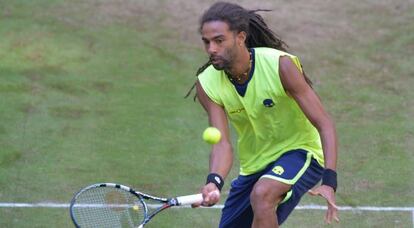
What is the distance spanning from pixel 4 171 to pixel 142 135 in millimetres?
1593

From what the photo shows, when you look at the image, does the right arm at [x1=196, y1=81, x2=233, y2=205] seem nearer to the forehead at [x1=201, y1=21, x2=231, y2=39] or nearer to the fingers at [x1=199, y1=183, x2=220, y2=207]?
the fingers at [x1=199, y1=183, x2=220, y2=207]

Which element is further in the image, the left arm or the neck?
the neck

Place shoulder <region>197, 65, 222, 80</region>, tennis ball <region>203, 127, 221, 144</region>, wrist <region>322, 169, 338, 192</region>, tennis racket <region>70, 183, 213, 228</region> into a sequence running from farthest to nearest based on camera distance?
shoulder <region>197, 65, 222, 80</region> → tennis racket <region>70, 183, 213, 228</region> → tennis ball <region>203, 127, 221, 144</region> → wrist <region>322, 169, 338, 192</region>

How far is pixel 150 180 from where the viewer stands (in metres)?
8.88

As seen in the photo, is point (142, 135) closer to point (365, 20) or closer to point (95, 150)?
point (95, 150)

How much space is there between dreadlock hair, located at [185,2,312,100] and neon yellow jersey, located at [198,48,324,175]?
165 millimetres

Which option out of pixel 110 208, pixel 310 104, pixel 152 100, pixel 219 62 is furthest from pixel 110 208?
pixel 152 100

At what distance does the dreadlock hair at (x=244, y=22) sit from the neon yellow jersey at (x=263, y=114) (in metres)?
0.16

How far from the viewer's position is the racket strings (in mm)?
6031

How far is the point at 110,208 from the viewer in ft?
20.1

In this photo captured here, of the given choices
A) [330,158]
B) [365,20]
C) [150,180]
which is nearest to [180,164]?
[150,180]

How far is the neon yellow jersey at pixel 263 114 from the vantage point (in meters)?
6.05


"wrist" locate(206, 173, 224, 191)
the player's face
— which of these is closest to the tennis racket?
"wrist" locate(206, 173, 224, 191)

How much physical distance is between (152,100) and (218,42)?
515 cm
